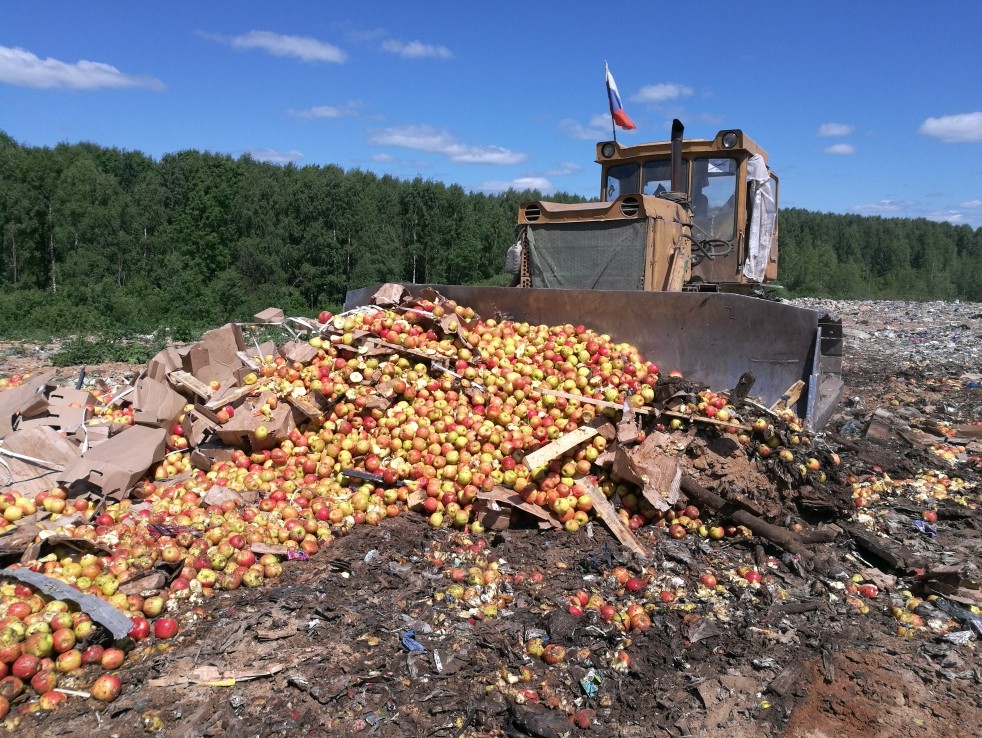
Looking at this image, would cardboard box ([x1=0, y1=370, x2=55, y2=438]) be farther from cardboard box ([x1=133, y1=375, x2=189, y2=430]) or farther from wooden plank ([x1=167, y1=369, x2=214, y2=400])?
wooden plank ([x1=167, y1=369, x2=214, y2=400])

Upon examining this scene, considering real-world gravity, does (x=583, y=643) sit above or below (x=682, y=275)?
below

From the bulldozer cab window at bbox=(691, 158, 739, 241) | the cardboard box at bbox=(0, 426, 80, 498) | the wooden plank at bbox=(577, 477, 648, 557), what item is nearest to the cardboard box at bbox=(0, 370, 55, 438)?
the cardboard box at bbox=(0, 426, 80, 498)

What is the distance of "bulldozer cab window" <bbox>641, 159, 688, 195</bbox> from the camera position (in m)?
8.65

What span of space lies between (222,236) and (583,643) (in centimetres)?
4004

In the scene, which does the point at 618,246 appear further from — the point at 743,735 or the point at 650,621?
the point at 743,735

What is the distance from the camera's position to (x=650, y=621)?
3.79 m

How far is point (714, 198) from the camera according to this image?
844 centimetres

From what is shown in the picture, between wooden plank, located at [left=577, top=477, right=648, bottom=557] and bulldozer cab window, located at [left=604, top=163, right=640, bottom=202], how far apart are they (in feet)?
16.6

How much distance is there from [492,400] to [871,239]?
75.9 meters

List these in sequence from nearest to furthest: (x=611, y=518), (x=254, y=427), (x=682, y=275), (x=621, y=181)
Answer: (x=611, y=518), (x=254, y=427), (x=682, y=275), (x=621, y=181)

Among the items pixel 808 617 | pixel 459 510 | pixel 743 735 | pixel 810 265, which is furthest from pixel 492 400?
pixel 810 265

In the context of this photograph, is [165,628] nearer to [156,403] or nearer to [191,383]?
[156,403]

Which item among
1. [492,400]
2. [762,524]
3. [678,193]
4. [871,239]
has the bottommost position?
[762,524]

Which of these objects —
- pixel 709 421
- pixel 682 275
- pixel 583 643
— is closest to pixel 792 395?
pixel 709 421
